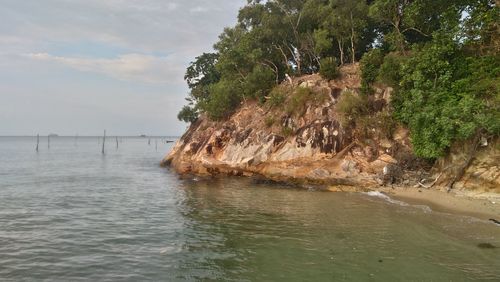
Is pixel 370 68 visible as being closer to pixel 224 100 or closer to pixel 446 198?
pixel 446 198

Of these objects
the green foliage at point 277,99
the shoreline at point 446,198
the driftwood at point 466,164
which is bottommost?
the shoreline at point 446,198

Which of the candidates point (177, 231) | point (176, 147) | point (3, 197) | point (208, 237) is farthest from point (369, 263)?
point (176, 147)

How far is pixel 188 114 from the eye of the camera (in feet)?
193

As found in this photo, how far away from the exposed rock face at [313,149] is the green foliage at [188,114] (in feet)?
41.2

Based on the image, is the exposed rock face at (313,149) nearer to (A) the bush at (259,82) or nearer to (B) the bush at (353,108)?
(B) the bush at (353,108)

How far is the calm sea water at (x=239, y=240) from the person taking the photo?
460 inches

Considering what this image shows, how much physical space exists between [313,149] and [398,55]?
10.6m

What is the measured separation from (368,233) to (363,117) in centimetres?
1727

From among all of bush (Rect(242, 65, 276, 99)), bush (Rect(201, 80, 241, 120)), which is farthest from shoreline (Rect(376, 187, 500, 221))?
bush (Rect(201, 80, 241, 120))

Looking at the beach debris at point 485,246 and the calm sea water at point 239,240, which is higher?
the beach debris at point 485,246

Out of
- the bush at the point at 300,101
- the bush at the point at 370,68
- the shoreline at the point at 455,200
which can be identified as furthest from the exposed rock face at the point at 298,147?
the shoreline at the point at 455,200

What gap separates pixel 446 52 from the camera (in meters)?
26.0

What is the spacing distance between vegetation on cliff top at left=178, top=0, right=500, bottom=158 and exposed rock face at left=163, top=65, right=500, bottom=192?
1.77 metres

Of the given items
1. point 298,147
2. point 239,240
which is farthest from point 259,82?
point 239,240
